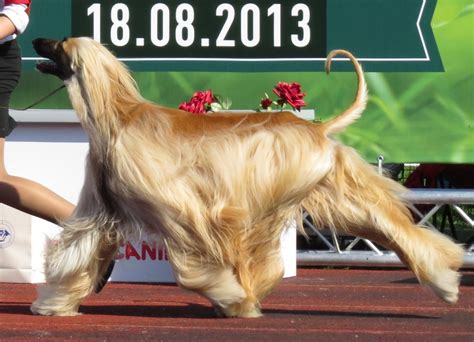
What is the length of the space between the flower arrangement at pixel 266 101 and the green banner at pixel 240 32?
693mm

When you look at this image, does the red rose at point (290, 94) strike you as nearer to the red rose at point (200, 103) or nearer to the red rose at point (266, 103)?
the red rose at point (266, 103)

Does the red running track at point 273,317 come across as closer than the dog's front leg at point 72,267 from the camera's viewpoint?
Yes

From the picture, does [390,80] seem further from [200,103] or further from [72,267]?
[72,267]

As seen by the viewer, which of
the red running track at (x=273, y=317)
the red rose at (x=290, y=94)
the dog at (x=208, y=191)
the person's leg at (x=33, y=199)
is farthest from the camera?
the red rose at (x=290, y=94)

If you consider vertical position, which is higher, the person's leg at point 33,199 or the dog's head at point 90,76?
the dog's head at point 90,76

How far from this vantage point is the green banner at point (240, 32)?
7836mm

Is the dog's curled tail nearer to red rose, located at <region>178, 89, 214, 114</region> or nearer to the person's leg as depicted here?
the person's leg

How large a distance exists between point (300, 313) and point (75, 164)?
183 centimetres

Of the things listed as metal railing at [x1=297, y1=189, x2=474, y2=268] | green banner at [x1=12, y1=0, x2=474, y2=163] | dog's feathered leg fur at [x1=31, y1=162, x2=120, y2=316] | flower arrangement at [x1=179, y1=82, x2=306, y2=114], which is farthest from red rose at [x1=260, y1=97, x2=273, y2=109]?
dog's feathered leg fur at [x1=31, y1=162, x2=120, y2=316]

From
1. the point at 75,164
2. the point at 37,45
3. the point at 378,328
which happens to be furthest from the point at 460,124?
the point at 37,45

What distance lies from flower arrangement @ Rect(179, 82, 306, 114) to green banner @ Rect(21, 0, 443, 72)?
69 cm

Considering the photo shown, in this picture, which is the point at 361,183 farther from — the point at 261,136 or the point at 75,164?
the point at 75,164

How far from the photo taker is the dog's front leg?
5.39 metres

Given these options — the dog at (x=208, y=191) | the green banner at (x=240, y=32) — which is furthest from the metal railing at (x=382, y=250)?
the dog at (x=208, y=191)
